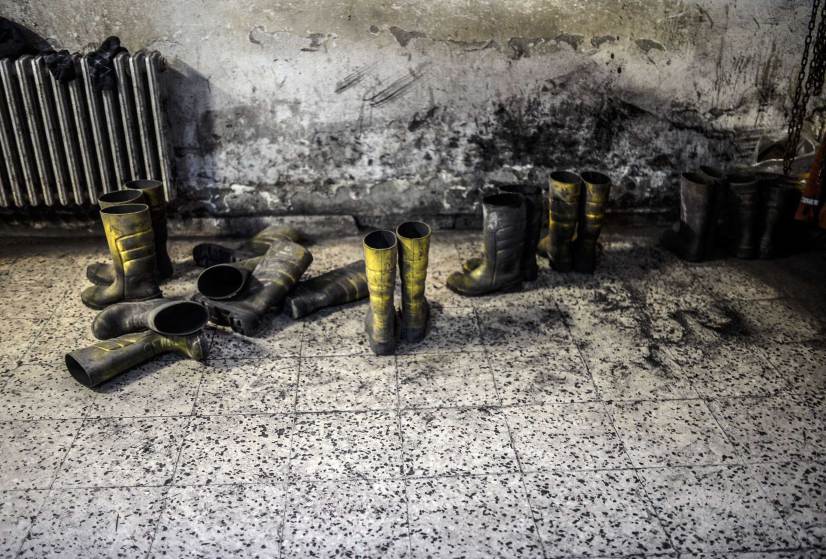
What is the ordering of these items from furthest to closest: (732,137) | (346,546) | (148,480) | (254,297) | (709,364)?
(732,137) < (254,297) < (709,364) < (148,480) < (346,546)

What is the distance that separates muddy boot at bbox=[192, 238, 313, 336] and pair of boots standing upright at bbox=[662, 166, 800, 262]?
221cm

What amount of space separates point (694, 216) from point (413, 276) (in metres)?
1.84

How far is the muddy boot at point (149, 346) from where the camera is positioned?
2949mm

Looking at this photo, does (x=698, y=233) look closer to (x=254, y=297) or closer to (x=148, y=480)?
(x=254, y=297)

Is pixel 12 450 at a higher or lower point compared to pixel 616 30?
lower

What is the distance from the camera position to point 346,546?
2250mm

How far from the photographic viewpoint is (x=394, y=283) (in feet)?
10.2

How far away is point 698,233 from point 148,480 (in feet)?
10.4

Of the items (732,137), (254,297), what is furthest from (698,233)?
(254,297)

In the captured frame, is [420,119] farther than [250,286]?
Yes

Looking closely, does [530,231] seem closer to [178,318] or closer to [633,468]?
[633,468]

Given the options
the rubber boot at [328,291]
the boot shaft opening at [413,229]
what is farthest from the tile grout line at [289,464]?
the boot shaft opening at [413,229]

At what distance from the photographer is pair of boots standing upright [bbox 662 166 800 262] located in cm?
394

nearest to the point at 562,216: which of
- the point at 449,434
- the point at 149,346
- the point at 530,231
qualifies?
the point at 530,231
